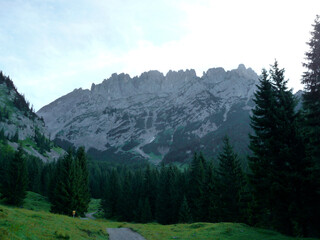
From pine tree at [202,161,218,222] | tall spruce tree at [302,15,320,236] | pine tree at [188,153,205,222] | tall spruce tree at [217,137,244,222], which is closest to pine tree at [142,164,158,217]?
pine tree at [188,153,205,222]

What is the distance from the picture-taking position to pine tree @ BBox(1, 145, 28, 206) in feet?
186

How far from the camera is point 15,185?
57.5m

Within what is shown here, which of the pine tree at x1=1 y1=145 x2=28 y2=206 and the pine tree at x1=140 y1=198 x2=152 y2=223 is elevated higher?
the pine tree at x1=1 y1=145 x2=28 y2=206

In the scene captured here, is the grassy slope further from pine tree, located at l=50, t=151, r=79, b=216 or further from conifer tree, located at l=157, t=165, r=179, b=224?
conifer tree, located at l=157, t=165, r=179, b=224

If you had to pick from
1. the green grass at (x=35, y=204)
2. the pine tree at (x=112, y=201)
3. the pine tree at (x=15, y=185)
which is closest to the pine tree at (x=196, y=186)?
the pine tree at (x=112, y=201)

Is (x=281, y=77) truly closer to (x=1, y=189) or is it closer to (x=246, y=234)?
(x=246, y=234)

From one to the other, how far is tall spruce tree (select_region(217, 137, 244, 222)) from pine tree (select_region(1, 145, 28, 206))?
48.2 metres

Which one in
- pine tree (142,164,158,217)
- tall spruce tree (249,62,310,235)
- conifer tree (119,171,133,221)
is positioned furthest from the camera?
pine tree (142,164,158,217)

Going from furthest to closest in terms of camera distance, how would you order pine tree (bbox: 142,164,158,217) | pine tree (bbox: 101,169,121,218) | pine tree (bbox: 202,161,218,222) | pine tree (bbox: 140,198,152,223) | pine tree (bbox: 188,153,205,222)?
pine tree (bbox: 101,169,121,218)
pine tree (bbox: 142,164,158,217)
pine tree (bbox: 140,198,152,223)
pine tree (bbox: 188,153,205,222)
pine tree (bbox: 202,161,218,222)

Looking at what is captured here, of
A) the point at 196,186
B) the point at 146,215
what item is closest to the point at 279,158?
the point at 196,186

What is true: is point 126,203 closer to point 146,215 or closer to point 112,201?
point 112,201

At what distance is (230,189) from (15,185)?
5128cm

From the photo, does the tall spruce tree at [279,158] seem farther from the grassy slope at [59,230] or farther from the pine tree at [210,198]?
the pine tree at [210,198]

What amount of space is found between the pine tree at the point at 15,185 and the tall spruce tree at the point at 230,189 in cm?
4818
